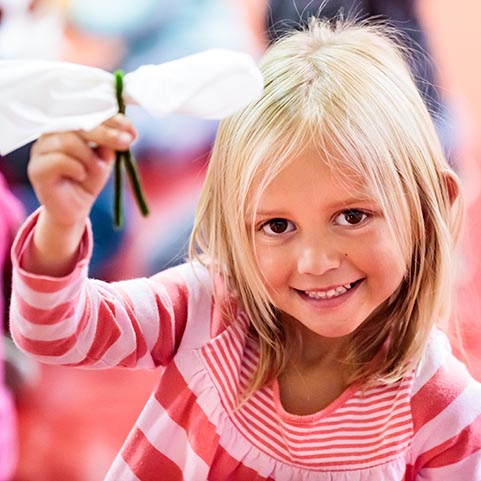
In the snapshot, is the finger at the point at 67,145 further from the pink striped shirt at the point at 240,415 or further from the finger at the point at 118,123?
the pink striped shirt at the point at 240,415

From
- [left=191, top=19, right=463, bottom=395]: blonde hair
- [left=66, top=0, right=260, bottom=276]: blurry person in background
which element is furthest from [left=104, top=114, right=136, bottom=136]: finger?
[left=66, top=0, right=260, bottom=276]: blurry person in background

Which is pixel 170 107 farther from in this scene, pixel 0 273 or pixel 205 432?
pixel 0 273

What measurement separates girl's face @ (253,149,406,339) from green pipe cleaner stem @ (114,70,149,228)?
0.13 meters

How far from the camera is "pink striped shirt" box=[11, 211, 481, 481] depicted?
2.56ft

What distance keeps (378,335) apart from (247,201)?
0.18 metres

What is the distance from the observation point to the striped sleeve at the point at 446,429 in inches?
30.9

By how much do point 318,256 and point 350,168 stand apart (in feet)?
0.23

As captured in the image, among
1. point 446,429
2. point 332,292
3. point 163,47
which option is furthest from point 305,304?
point 163,47

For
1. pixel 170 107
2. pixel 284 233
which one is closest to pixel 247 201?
pixel 284 233

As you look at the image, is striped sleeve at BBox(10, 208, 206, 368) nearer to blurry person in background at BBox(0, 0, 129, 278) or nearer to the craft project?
the craft project

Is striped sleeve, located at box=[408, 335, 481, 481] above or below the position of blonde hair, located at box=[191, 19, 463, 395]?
below

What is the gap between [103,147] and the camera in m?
0.62

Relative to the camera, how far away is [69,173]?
60 centimetres

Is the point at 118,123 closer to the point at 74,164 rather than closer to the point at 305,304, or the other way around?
the point at 74,164
